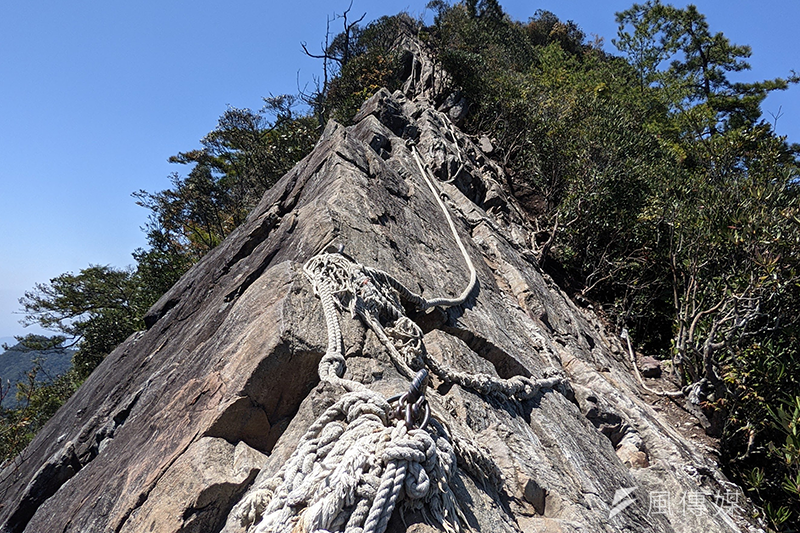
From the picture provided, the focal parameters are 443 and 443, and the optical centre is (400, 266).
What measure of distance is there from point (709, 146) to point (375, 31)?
56.7ft

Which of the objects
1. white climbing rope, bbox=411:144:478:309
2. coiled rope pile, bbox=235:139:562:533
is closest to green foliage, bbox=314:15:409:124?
white climbing rope, bbox=411:144:478:309

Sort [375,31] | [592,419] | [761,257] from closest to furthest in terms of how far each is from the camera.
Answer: [592,419]
[761,257]
[375,31]

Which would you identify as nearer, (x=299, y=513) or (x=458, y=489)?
(x=299, y=513)

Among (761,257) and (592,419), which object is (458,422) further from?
(761,257)

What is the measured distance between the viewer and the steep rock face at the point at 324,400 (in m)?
2.88

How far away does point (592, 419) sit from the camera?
205 inches

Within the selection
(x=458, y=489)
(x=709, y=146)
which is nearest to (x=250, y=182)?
(x=709, y=146)

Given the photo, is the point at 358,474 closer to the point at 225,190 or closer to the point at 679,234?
the point at 679,234

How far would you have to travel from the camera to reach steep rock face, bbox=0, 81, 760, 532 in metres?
2.88

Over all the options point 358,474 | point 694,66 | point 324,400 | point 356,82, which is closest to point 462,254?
point 324,400

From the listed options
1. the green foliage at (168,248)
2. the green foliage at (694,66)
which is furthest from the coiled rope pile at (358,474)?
the green foliage at (694,66)

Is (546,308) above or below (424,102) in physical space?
below

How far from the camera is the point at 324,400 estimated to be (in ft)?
9.62

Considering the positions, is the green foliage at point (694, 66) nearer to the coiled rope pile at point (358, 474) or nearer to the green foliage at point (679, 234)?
the green foliage at point (679, 234)
